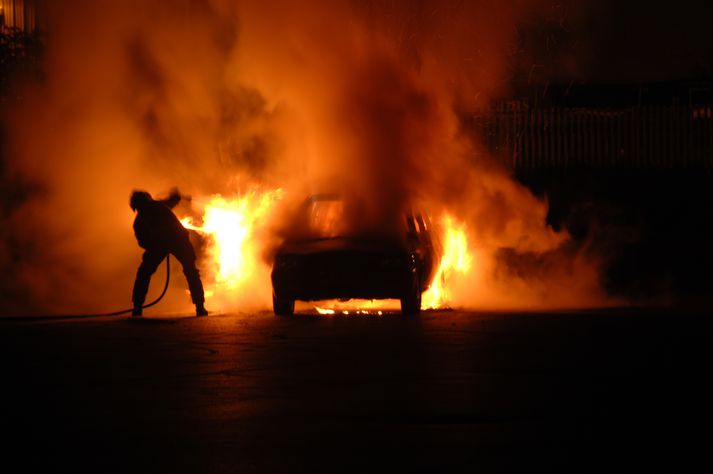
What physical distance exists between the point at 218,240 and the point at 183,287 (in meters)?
1.87

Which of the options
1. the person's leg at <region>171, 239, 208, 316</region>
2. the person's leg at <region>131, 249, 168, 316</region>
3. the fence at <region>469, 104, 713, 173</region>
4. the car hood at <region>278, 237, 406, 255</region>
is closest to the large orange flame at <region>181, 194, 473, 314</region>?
the person's leg at <region>171, 239, 208, 316</region>

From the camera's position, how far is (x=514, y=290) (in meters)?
22.8

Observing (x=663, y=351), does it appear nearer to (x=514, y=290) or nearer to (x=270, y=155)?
(x=514, y=290)

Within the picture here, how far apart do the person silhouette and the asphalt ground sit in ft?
10.00

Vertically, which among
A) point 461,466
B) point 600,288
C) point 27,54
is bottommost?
point 600,288

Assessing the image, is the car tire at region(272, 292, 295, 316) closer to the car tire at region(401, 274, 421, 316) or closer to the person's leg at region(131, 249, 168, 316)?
the car tire at region(401, 274, 421, 316)

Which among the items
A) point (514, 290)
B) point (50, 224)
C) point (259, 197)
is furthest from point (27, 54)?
point (514, 290)

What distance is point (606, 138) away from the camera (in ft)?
98.7

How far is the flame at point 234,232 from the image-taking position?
21.5m

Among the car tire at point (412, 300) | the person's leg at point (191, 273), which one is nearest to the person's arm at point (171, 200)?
the person's leg at point (191, 273)

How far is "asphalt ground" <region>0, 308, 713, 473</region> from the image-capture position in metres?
7.28

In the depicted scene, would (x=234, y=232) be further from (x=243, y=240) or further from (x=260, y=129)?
(x=260, y=129)

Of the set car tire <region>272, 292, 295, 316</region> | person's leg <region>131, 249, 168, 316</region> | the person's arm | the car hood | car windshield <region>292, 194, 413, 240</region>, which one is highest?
the person's arm

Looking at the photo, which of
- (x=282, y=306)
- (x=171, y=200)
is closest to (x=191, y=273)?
(x=171, y=200)
